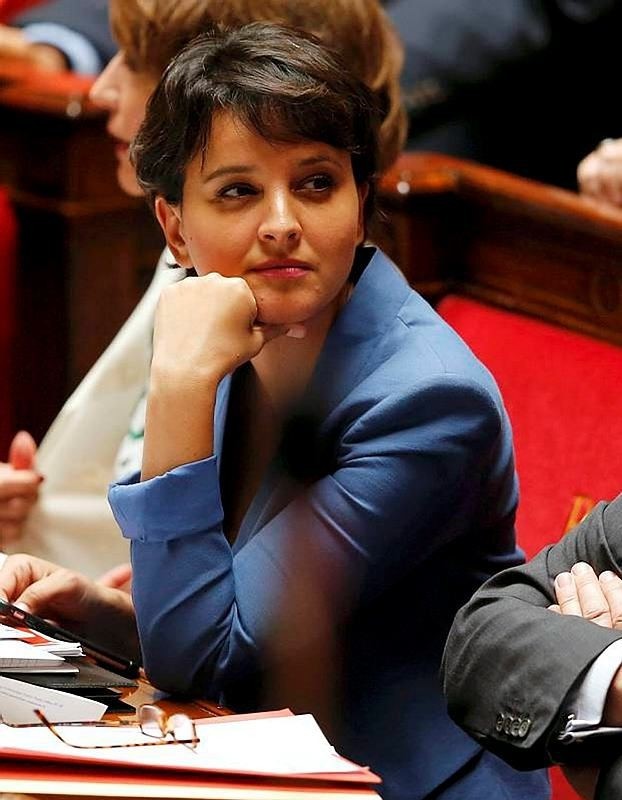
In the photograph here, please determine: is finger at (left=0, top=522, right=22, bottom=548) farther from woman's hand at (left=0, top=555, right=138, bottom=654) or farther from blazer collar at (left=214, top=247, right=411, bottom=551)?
blazer collar at (left=214, top=247, right=411, bottom=551)

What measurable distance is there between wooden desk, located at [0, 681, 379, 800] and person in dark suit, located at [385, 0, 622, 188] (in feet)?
7.78

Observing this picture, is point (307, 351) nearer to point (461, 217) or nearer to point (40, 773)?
point (40, 773)

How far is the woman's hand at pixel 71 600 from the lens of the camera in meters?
1.87

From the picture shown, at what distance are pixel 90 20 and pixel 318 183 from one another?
2378mm

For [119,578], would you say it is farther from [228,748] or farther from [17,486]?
[228,748]

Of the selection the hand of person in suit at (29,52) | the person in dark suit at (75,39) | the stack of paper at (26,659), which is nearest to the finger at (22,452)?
the stack of paper at (26,659)

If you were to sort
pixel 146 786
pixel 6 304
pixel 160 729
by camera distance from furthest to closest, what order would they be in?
pixel 6 304
pixel 160 729
pixel 146 786

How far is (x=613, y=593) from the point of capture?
154 centimetres

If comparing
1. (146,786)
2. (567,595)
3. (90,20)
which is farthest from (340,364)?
(90,20)

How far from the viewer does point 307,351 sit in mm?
1844

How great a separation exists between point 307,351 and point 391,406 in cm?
18

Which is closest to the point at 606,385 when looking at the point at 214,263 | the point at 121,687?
the point at 214,263

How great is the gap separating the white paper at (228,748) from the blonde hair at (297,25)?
2.99 ft

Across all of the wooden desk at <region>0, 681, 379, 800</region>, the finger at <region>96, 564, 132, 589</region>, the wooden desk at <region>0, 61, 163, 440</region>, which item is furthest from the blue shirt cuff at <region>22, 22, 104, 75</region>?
the wooden desk at <region>0, 681, 379, 800</region>
